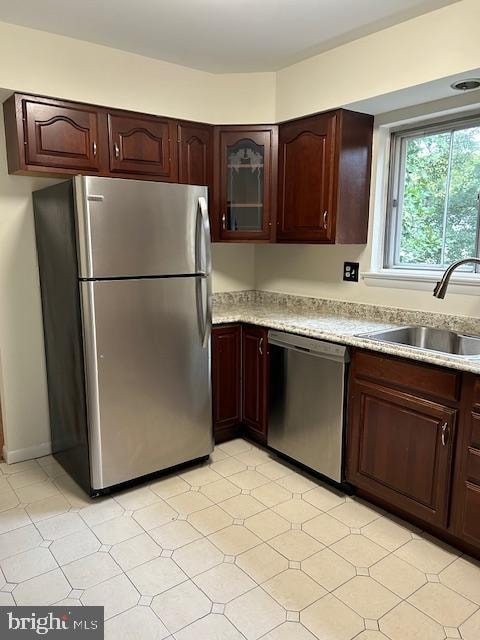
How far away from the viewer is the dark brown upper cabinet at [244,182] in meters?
2.98

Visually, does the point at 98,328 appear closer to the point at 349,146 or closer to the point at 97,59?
the point at 97,59

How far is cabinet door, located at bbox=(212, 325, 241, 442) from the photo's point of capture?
9.61ft

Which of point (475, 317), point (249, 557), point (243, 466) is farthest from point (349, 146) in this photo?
point (249, 557)

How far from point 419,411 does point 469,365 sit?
13.0 inches

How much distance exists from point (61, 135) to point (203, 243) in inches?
36.4

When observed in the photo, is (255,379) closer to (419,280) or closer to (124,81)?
(419,280)

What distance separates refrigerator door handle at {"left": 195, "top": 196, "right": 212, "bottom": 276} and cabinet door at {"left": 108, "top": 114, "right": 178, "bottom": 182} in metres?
0.46

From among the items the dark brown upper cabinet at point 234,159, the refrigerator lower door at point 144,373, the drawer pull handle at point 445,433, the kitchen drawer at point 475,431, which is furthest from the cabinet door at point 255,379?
the kitchen drawer at point 475,431

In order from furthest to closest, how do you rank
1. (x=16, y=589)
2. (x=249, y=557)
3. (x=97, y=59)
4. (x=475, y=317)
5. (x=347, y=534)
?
(x=97, y=59) → (x=475, y=317) → (x=347, y=534) → (x=249, y=557) → (x=16, y=589)

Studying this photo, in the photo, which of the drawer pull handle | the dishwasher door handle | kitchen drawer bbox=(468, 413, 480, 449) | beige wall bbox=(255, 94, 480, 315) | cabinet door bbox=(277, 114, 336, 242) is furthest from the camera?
cabinet door bbox=(277, 114, 336, 242)

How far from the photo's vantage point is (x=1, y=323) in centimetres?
270

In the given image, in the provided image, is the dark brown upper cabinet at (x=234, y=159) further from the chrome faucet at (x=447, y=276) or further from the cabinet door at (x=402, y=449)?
the cabinet door at (x=402, y=449)

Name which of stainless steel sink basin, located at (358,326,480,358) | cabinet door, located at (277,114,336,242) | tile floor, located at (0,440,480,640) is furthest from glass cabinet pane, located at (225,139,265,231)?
tile floor, located at (0,440,480,640)

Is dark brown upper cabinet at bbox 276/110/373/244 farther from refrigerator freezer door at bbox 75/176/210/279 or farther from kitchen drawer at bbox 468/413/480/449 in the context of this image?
Result: kitchen drawer at bbox 468/413/480/449
